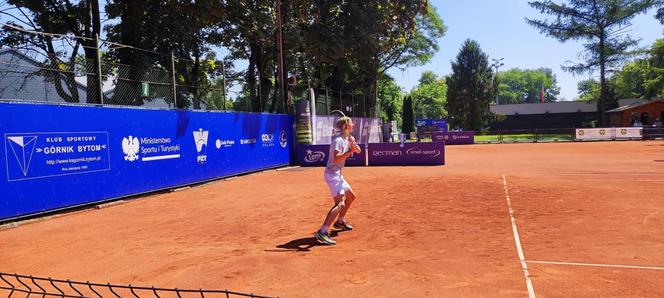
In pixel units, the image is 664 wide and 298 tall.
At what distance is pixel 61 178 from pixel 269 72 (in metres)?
20.9

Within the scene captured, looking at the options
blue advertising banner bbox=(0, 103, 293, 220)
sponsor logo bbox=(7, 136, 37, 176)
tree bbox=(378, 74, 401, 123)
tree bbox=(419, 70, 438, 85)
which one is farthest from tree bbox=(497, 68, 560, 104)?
sponsor logo bbox=(7, 136, 37, 176)

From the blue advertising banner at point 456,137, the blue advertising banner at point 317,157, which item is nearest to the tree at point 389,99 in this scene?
the blue advertising banner at point 456,137

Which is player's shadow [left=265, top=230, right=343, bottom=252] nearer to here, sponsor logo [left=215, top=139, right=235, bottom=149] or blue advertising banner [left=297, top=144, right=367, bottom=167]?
sponsor logo [left=215, top=139, right=235, bottom=149]

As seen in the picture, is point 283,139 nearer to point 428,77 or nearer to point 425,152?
point 425,152

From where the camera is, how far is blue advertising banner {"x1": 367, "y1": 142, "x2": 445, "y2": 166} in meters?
21.4

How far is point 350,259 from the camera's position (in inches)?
249

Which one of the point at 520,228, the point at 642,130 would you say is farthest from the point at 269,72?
the point at 642,130

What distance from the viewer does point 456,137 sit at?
4366 cm

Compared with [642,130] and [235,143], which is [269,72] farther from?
[642,130]

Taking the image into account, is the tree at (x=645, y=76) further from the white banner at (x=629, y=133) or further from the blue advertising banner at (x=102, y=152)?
the blue advertising banner at (x=102, y=152)

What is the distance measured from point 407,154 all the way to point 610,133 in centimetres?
2600

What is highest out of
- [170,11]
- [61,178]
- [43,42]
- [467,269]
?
[170,11]

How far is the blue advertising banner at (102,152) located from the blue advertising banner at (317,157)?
16.7ft

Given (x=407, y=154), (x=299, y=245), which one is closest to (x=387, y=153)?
(x=407, y=154)
